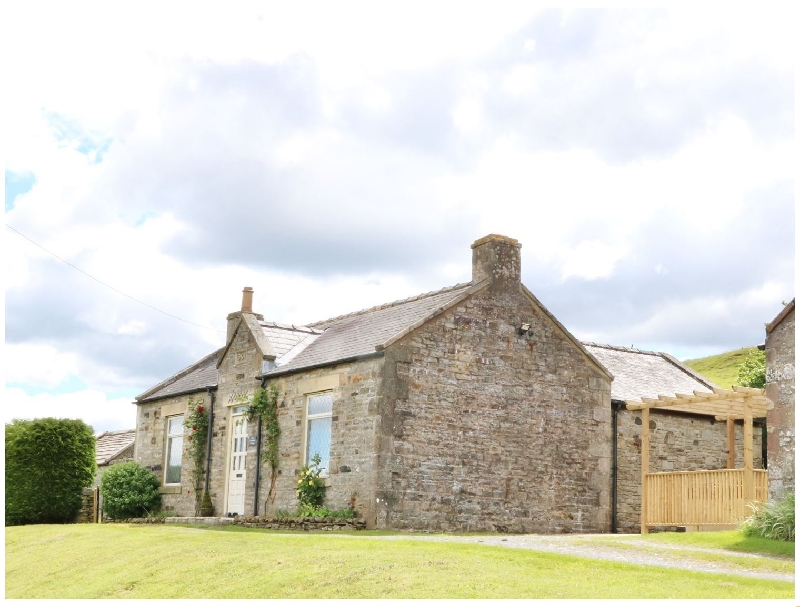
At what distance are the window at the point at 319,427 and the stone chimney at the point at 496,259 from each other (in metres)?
4.67

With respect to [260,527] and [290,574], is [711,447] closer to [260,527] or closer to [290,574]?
[260,527]

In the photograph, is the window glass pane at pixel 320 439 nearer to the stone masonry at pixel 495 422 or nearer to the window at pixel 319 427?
the window at pixel 319 427

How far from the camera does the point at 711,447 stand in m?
27.5

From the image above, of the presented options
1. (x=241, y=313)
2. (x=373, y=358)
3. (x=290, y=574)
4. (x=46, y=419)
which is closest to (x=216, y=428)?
(x=241, y=313)

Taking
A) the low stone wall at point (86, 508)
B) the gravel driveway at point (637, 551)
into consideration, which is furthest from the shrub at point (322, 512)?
the low stone wall at point (86, 508)

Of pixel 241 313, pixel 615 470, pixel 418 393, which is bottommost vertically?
pixel 615 470

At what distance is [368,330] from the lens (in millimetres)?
25484

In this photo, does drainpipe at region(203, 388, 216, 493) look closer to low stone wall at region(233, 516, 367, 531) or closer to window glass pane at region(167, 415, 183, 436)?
window glass pane at region(167, 415, 183, 436)

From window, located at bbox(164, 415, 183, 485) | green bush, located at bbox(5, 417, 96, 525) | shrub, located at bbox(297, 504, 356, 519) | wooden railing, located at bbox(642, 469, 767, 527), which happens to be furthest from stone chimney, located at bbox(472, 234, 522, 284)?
green bush, located at bbox(5, 417, 96, 525)

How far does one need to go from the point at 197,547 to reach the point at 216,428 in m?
10.3

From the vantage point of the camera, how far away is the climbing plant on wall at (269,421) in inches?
984

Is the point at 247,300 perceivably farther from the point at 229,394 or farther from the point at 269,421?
the point at 269,421

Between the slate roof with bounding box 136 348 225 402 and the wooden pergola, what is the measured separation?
41.5 ft

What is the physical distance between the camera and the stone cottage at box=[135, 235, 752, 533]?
2234 cm
